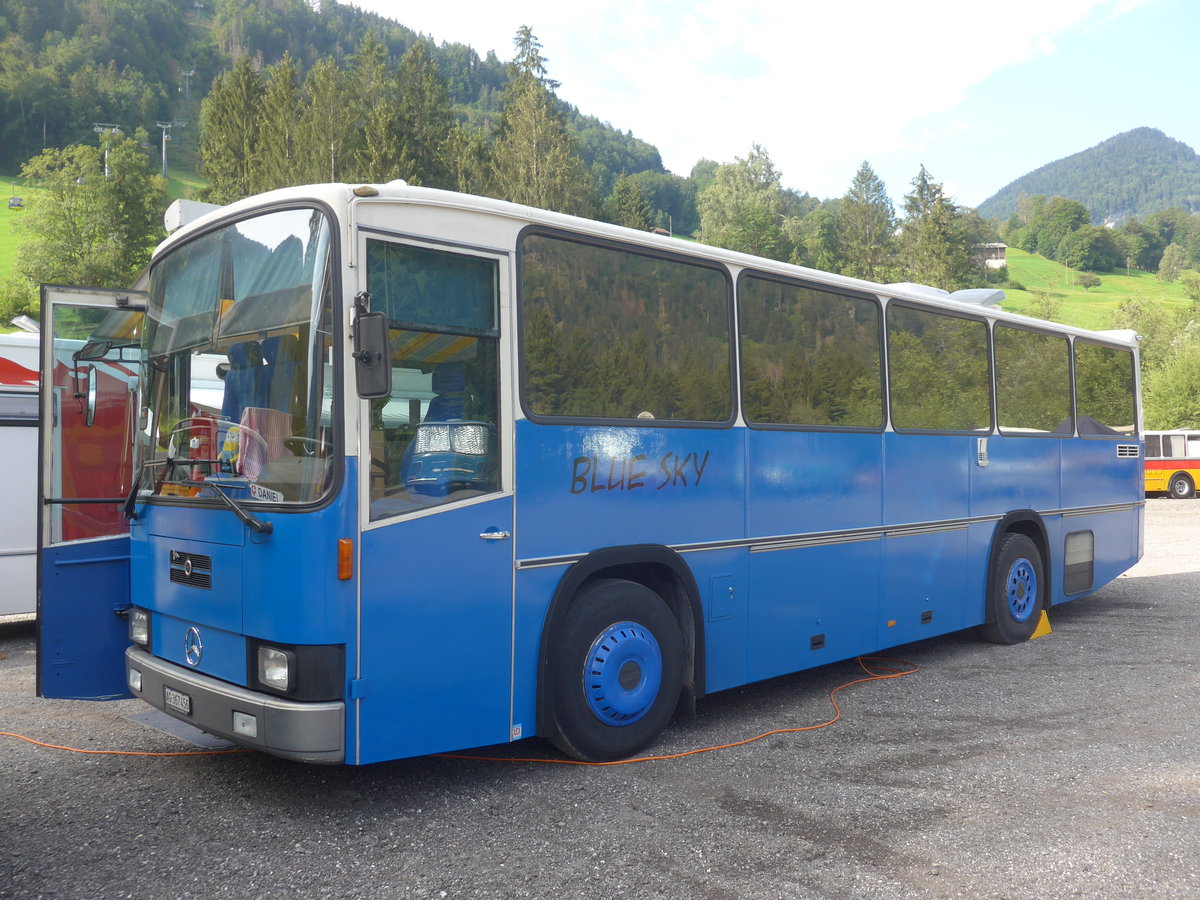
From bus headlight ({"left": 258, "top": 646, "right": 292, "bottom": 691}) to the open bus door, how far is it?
5.34 feet

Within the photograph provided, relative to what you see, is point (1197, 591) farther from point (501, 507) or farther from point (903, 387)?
point (501, 507)

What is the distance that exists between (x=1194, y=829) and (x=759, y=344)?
3464 millimetres

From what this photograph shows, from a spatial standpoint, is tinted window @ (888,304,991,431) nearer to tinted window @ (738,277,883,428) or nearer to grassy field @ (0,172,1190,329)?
tinted window @ (738,277,883,428)

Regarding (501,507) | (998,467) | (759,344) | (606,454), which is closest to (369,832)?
(501,507)

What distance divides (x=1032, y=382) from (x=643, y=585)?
5.51 m

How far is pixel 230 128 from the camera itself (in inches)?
2260

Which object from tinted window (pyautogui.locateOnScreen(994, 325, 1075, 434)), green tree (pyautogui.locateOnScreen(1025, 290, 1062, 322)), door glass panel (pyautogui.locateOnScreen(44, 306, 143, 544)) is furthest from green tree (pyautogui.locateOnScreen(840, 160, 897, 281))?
door glass panel (pyautogui.locateOnScreen(44, 306, 143, 544))

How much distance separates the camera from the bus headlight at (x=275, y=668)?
167 inches

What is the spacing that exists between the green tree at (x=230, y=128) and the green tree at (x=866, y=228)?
4358 centimetres

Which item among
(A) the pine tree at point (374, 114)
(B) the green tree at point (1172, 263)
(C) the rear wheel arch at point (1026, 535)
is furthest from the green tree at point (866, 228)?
(C) the rear wheel arch at point (1026, 535)

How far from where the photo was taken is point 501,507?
484 cm

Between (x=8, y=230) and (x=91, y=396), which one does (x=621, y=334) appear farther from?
(x=8, y=230)

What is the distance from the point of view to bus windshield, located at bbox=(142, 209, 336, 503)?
14.1 ft

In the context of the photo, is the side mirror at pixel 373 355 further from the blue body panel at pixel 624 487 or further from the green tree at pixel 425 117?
the green tree at pixel 425 117
